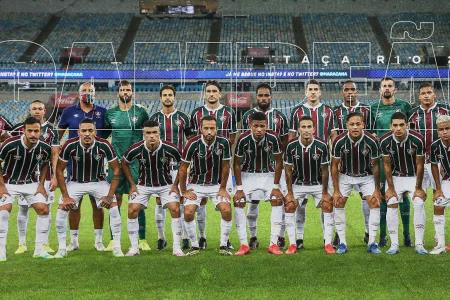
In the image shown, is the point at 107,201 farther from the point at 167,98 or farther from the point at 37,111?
the point at 37,111

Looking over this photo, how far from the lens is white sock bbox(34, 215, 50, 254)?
907 cm

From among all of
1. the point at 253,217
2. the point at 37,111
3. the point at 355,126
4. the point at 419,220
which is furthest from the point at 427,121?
the point at 37,111

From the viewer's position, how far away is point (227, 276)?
780 cm

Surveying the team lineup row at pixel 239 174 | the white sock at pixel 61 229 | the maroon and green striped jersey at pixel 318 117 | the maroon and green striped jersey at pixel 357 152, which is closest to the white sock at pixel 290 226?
the team lineup row at pixel 239 174

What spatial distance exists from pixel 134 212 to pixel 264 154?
166 centimetres

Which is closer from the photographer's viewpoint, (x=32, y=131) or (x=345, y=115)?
(x=32, y=131)

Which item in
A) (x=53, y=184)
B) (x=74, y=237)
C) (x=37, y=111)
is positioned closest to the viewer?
(x=53, y=184)

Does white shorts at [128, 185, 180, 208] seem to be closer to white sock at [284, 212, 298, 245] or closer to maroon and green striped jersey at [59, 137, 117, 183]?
maroon and green striped jersey at [59, 137, 117, 183]

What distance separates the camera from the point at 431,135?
989 centimetres

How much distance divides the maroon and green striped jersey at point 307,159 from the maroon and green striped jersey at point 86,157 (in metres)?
2.06

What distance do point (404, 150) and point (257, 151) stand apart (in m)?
1.69

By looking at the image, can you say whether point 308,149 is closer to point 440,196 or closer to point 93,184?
point 440,196

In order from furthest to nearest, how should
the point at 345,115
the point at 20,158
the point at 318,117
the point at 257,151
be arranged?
the point at 345,115 → the point at 318,117 → the point at 257,151 → the point at 20,158

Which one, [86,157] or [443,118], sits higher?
[443,118]
